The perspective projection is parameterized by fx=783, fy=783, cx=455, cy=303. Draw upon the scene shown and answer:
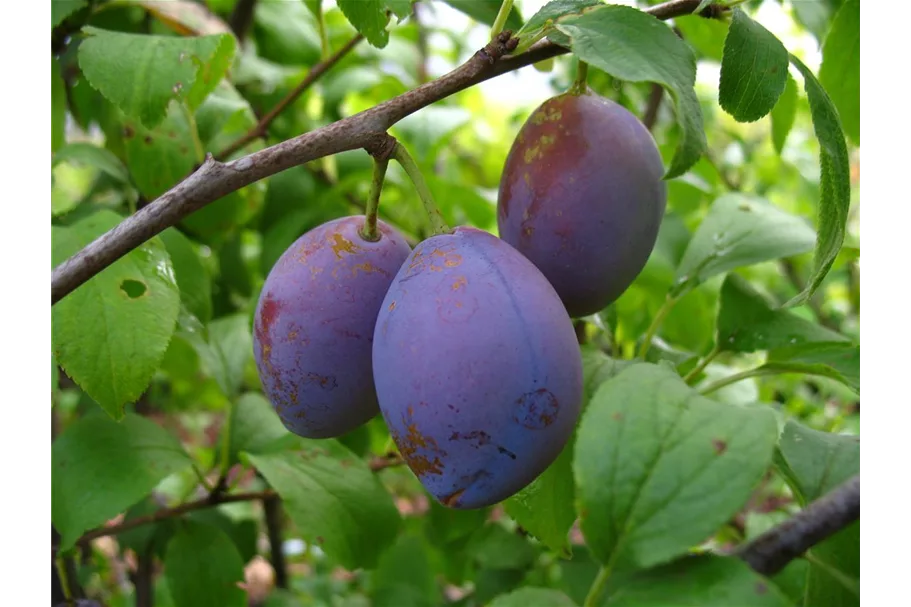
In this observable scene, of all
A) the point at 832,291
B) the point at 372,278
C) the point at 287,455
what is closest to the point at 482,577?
the point at 287,455

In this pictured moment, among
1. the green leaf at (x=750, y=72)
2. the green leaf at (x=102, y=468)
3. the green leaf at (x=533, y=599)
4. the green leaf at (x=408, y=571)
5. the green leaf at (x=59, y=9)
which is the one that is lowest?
the green leaf at (x=408, y=571)

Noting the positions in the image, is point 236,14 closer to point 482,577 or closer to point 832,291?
point 482,577

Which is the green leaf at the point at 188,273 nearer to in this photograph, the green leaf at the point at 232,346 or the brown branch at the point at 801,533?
the green leaf at the point at 232,346

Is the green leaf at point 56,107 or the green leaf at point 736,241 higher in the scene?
the green leaf at point 56,107

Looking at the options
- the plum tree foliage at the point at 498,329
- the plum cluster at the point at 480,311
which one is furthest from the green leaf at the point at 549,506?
the plum cluster at the point at 480,311
